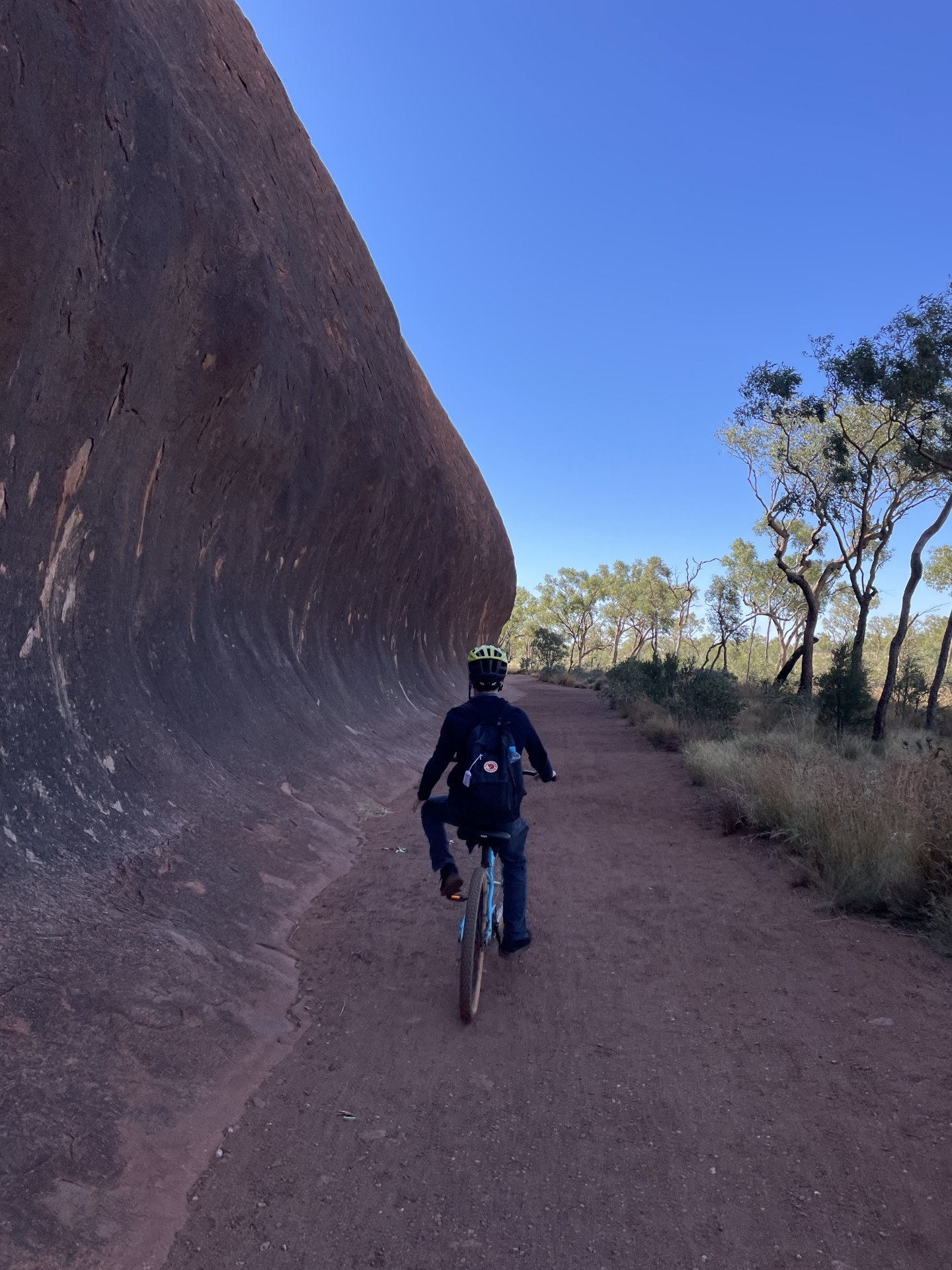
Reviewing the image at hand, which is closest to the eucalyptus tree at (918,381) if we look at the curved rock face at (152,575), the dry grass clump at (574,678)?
the curved rock face at (152,575)

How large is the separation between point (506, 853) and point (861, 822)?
3.69 metres

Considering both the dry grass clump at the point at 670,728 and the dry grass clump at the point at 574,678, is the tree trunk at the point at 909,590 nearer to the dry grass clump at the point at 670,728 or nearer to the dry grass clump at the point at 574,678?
the dry grass clump at the point at 670,728

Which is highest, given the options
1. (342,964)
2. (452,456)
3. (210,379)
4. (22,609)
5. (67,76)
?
(452,456)

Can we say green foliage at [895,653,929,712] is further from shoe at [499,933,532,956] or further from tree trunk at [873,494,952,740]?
shoe at [499,933,532,956]

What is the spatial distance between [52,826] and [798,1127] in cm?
428

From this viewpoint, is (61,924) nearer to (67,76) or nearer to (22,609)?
(22,609)

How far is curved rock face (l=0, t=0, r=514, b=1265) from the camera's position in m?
3.74

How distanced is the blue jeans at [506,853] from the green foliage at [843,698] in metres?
14.2

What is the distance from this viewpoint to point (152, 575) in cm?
771


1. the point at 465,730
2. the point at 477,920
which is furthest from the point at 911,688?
the point at 477,920

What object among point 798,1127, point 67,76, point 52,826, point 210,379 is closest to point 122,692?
point 52,826

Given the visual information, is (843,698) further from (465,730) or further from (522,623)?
(522,623)

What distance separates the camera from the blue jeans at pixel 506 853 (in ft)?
15.9

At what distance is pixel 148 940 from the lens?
14.8 feet
